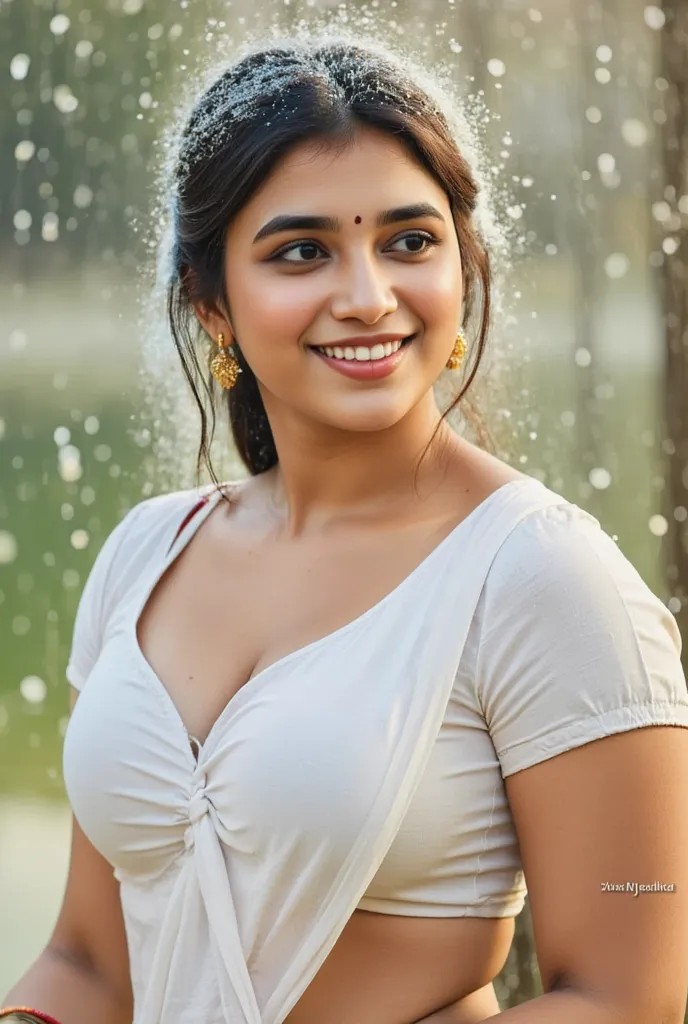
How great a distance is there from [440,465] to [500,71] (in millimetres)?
1342

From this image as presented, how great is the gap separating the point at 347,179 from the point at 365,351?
191mm

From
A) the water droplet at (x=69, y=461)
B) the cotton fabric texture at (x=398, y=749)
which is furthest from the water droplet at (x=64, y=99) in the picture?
the cotton fabric texture at (x=398, y=749)

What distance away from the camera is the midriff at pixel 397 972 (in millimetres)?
1348

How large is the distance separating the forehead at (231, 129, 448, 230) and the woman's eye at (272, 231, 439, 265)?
38 mm

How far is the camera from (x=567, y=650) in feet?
4.11

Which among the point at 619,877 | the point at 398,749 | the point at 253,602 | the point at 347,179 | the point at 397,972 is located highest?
the point at 347,179

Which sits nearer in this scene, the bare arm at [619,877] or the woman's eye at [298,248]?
the bare arm at [619,877]

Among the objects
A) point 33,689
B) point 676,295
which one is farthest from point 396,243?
point 33,689

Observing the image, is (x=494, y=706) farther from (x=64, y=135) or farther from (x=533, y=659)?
(x=64, y=135)

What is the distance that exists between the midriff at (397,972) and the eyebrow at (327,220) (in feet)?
2.41

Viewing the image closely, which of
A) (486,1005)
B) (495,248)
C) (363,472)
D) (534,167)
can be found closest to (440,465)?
(363,472)

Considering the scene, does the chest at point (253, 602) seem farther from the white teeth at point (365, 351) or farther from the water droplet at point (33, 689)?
the water droplet at point (33, 689)

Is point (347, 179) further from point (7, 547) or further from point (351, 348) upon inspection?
point (7, 547)

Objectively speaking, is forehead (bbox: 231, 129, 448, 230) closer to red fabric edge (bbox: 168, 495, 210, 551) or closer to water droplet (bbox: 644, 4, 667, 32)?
red fabric edge (bbox: 168, 495, 210, 551)
